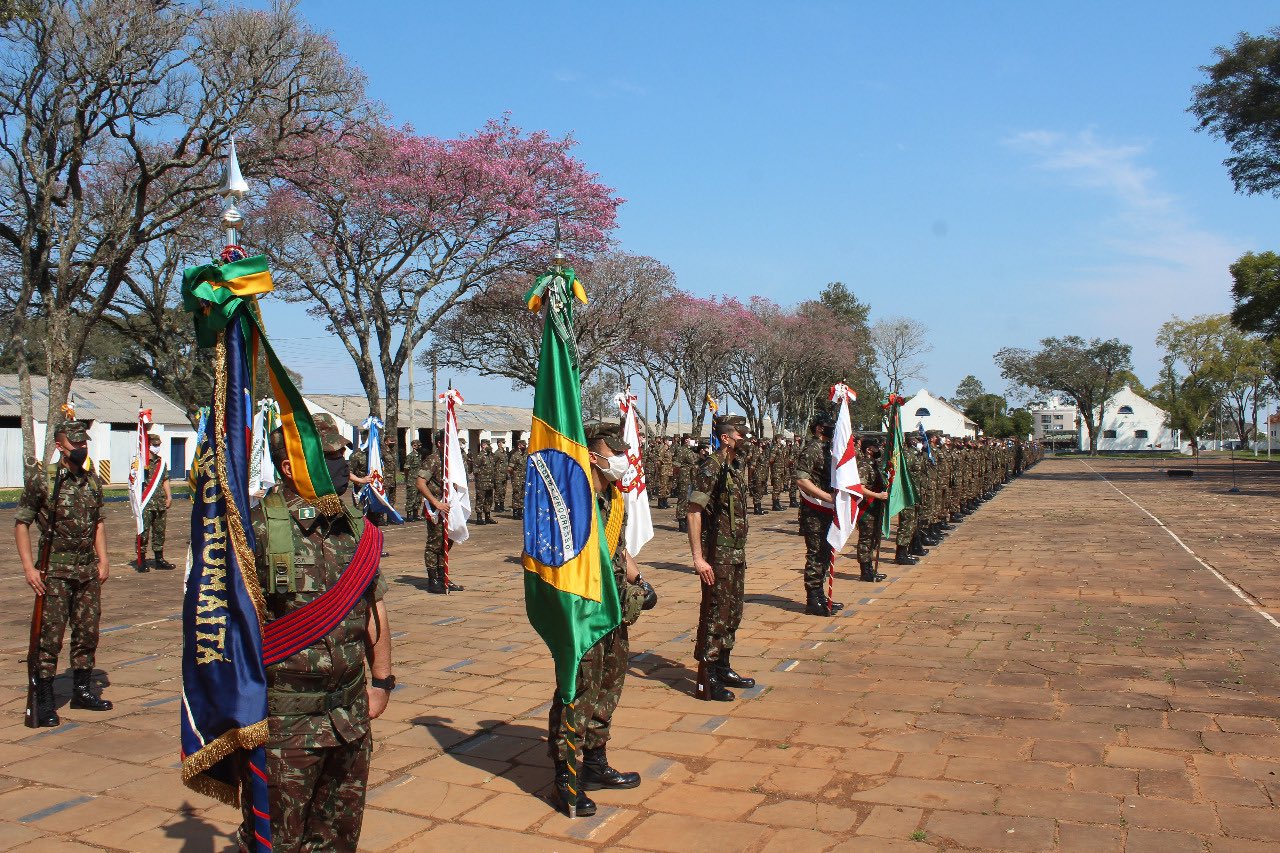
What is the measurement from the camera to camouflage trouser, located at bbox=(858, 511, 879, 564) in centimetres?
1194

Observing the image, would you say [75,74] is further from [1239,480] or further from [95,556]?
[1239,480]

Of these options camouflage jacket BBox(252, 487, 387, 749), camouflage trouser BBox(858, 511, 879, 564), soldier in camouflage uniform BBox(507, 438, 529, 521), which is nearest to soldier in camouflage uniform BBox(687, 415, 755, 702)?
camouflage jacket BBox(252, 487, 387, 749)

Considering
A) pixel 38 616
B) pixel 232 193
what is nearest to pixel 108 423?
pixel 38 616

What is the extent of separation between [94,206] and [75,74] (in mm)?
6917

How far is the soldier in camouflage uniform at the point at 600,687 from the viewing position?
452 cm

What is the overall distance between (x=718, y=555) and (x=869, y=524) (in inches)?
242

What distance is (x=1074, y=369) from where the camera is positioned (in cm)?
7369

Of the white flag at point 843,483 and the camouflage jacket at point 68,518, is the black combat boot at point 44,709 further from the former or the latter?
the white flag at point 843,483

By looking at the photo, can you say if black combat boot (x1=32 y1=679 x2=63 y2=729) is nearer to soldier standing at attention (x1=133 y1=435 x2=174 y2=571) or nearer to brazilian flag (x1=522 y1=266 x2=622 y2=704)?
brazilian flag (x1=522 y1=266 x2=622 y2=704)

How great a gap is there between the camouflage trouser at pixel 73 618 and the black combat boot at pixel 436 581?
203 inches

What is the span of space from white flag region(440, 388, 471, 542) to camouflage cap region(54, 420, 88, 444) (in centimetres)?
497

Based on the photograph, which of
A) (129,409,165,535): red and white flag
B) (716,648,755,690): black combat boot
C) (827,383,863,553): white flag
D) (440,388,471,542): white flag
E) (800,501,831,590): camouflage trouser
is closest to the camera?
(716,648,755,690): black combat boot

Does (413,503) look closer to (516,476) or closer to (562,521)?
(516,476)

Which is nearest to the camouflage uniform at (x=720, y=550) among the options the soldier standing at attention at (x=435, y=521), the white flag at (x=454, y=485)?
the white flag at (x=454, y=485)
